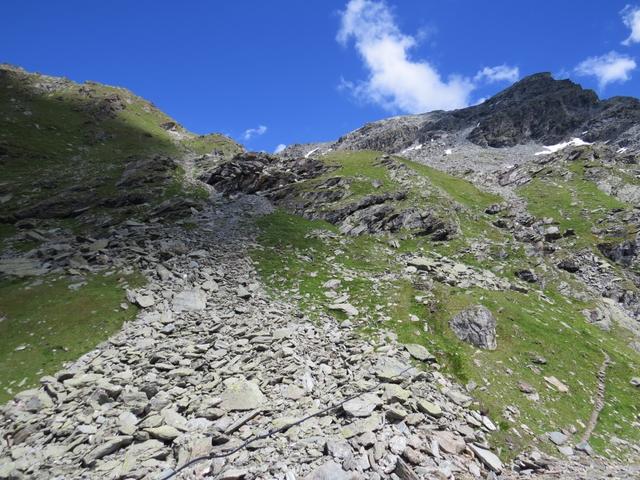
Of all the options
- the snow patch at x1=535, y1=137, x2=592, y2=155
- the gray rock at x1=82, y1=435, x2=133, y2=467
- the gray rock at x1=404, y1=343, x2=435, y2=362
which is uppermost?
the snow patch at x1=535, y1=137, x2=592, y2=155

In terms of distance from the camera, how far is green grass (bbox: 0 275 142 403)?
23766 millimetres

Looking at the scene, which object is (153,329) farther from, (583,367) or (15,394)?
(583,367)

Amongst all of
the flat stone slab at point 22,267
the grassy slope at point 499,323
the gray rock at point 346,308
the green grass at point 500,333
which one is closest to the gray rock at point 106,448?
the green grass at point 500,333

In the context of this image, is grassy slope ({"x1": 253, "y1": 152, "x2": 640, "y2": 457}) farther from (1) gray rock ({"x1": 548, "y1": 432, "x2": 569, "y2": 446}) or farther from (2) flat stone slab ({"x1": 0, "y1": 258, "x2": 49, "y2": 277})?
(2) flat stone slab ({"x1": 0, "y1": 258, "x2": 49, "y2": 277})

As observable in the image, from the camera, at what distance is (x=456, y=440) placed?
678 inches

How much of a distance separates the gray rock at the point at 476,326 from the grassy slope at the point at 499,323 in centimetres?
77

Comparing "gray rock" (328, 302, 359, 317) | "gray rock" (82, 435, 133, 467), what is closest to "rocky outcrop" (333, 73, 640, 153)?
"gray rock" (328, 302, 359, 317)

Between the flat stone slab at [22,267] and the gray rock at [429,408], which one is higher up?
the flat stone slab at [22,267]

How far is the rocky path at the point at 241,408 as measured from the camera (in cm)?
1501

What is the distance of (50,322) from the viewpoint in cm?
2867

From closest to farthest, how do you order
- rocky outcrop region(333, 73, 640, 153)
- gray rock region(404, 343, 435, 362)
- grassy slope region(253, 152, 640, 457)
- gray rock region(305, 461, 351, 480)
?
1. gray rock region(305, 461, 351, 480)
2. grassy slope region(253, 152, 640, 457)
3. gray rock region(404, 343, 435, 362)
4. rocky outcrop region(333, 73, 640, 153)

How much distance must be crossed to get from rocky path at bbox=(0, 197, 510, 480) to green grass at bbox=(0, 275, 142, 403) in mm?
1774

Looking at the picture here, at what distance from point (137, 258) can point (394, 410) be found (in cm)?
3170

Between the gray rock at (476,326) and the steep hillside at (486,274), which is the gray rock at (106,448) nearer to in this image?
the steep hillside at (486,274)
